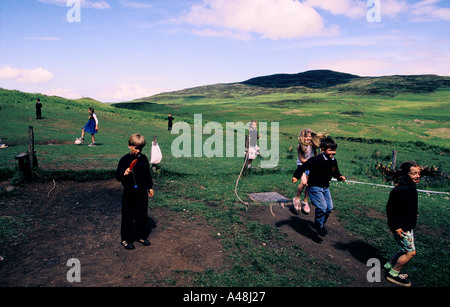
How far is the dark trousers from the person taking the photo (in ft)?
19.0

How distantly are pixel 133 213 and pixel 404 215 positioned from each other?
17.0 feet

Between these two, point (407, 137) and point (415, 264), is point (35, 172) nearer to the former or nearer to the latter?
point (415, 264)

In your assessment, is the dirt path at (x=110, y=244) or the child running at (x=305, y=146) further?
the child running at (x=305, y=146)

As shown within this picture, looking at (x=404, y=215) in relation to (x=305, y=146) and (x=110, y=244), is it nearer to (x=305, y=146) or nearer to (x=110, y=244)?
(x=305, y=146)

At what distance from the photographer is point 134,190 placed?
5785 millimetres

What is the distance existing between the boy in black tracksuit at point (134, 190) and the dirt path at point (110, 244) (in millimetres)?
283

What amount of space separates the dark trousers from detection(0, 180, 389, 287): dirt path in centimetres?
25

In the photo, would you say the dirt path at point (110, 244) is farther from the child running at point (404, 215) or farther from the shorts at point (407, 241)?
the shorts at point (407, 241)

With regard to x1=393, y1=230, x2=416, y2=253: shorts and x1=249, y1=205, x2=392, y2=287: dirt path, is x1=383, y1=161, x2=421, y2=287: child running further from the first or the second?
x1=249, y1=205, x2=392, y2=287: dirt path

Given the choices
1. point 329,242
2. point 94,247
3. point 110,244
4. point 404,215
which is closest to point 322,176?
point 329,242

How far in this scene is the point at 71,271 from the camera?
15.7 ft

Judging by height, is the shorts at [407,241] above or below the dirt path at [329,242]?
above

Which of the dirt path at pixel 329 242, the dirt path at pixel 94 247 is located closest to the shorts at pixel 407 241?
the dirt path at pixel 329 242

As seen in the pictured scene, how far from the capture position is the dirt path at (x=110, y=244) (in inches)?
188
